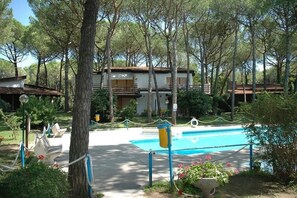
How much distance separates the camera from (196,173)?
6.00m

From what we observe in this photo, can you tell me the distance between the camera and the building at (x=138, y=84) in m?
34.9

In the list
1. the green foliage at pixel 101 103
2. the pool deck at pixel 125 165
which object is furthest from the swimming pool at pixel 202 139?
the green foliage at pixel 101 103

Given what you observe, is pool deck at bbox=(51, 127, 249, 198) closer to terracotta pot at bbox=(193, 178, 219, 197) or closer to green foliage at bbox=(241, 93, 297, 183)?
green foliage at bbox=(241, 93, 297, 183)

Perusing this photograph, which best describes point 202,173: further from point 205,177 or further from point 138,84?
point 138,84

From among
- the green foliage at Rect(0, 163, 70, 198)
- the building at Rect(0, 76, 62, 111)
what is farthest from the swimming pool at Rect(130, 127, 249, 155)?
the building at Rect(0, 76, 62, 111)

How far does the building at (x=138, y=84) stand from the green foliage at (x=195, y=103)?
626cm

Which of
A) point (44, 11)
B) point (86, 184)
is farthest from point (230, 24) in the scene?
point (86, 184)

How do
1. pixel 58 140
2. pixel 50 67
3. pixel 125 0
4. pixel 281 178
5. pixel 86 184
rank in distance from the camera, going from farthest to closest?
pixel 50 67, pixel 125 0, pixel 58 140, pixel 281 178, pixel 86 184

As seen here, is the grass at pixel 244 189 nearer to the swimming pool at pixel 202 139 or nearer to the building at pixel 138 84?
the swimming pool at pixel 202 139

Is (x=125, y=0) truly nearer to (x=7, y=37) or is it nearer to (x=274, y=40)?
(x=7, y=37)

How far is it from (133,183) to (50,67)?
57939 mm

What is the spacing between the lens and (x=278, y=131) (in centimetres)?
693

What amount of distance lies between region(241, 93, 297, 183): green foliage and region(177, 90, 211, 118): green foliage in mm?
19843

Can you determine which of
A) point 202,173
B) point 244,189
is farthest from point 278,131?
point 202,173
